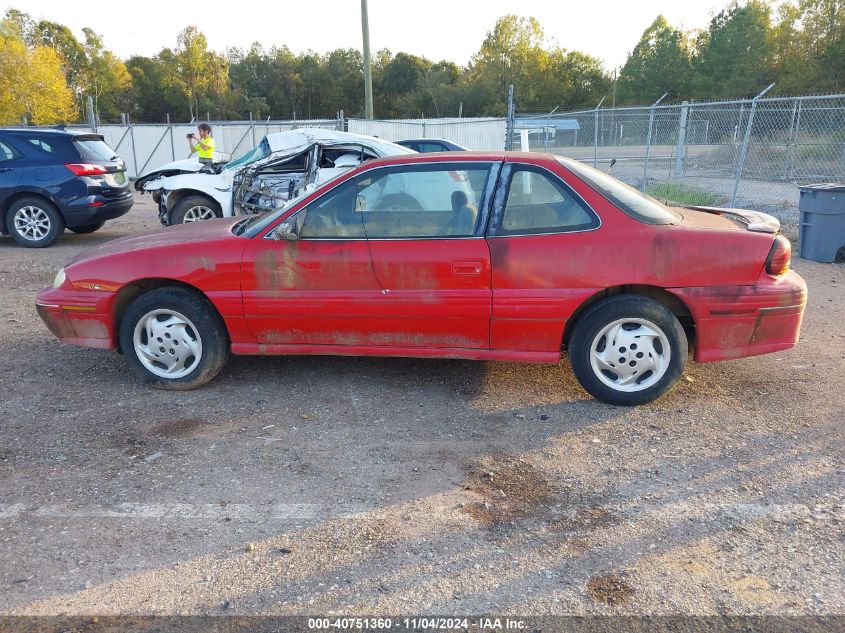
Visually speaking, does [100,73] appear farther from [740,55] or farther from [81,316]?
[81,316]

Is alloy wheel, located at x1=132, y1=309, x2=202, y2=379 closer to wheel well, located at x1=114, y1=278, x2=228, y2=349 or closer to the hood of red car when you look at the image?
wheel well, located at x1=114, y1=278, x2=228, y2=349

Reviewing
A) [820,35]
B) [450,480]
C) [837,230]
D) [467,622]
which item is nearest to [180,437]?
[450,480]

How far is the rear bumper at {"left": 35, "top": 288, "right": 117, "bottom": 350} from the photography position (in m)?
4.58

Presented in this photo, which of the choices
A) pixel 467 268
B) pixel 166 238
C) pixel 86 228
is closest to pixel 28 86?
pixel 86 228

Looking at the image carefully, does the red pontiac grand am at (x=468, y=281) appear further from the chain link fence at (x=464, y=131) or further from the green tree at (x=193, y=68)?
the green tree at (x=193, y=68)

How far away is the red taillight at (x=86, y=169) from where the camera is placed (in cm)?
991

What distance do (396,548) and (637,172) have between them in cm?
2139

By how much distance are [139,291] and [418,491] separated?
2494 mm

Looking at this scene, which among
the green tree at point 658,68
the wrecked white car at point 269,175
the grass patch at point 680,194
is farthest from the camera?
the green tree at point 658,68

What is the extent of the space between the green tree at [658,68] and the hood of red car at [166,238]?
58.1 meters

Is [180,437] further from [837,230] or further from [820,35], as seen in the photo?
[820,35]

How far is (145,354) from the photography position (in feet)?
15.1

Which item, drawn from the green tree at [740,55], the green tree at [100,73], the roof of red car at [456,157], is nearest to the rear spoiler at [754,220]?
the roof of red car at [456,157]

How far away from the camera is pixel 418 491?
3383 mm
